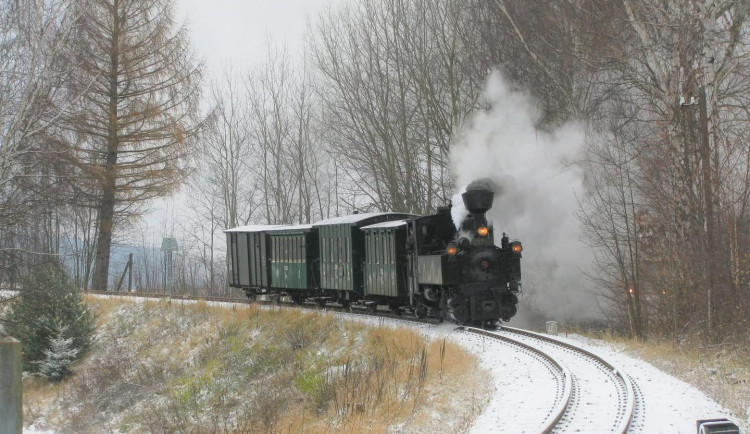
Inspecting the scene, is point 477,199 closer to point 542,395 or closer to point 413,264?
point 413,264

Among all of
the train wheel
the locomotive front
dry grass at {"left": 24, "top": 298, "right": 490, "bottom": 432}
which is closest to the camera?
dry grass at {"left": 24, "top": 298, "right": 490, "bottom": 432}

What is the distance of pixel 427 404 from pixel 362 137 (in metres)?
23.0

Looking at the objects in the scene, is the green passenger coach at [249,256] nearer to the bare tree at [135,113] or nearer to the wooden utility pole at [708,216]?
the bare tree at [135,113]

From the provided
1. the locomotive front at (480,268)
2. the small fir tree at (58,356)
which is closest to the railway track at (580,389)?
the locomotive front at (480,268)

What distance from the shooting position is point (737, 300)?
13195 millimetres

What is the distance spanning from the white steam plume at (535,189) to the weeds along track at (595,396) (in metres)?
4.53

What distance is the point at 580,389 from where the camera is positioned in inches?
404

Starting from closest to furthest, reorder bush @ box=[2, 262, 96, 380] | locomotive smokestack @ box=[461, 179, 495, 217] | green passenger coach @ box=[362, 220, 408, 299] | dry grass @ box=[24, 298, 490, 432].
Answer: dry grass @ box=[24, 298, 490, 432], locomotive smokestack @ box=[461, 179, 495, 217], green passenger coach @ box=[362, 220, 408, 299], bush @ box=[2, 262, 96, 380]

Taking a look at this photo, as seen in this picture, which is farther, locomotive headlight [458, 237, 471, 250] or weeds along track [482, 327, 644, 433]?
locomotive headlight [458, 237, 471, 250]

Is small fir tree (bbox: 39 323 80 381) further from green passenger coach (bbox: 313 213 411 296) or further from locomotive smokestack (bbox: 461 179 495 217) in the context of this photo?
locomotive smokestack (bbox: 461 179 495 217)

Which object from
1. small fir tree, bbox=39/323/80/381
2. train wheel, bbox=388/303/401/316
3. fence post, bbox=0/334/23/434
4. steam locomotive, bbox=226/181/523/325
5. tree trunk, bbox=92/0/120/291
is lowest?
small fir tree, bbox=39/323/80/381

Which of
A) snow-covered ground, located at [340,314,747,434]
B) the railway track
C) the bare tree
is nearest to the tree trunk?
the bare tree

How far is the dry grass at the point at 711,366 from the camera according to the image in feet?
31.6

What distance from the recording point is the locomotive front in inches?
615
